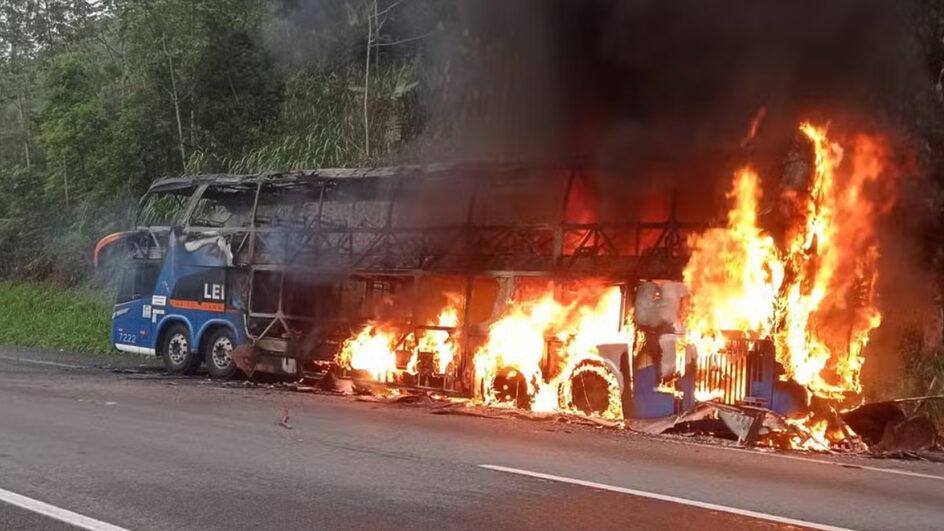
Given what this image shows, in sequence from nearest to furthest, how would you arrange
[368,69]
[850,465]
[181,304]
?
[850,465]
[181,304]
[368,69]

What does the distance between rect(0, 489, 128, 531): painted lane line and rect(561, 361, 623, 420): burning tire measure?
6.08m

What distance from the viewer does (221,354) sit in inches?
541

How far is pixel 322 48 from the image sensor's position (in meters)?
21.7

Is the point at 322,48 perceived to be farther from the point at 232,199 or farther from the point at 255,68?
the point at 232,199

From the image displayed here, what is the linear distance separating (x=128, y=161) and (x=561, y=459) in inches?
767

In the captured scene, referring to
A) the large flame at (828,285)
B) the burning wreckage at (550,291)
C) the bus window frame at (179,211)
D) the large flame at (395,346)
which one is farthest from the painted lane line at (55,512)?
the bus window frame at (179,211)

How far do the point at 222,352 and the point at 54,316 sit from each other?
11.5 meters

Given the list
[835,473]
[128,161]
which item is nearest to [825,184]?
[835,473]

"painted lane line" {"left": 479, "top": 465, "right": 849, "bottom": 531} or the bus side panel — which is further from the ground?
the bus side panel

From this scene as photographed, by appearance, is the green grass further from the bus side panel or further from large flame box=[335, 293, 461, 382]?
large flame box=[335, 293, 461, 382]

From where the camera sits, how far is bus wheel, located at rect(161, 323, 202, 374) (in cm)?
1410

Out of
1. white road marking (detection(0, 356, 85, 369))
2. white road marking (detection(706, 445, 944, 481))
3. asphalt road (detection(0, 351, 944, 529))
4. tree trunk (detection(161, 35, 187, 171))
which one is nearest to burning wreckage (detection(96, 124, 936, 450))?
white road marking (detection(706, 445, 944, 481))

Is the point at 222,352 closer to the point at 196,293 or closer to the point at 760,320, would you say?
the point at 196,293

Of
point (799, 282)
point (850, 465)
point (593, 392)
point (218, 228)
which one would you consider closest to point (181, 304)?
point (218, 228)
